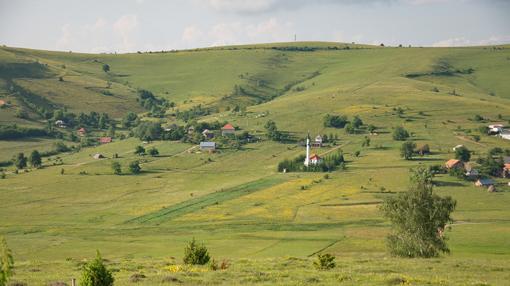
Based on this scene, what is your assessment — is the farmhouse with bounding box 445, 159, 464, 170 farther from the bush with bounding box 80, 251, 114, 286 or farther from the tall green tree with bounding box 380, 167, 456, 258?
the bush with bounding box 80, 251, 114, 286

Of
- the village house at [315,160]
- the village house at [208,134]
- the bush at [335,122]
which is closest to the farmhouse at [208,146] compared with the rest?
the village house at [208,134]

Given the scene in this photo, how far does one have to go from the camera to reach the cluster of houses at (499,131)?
179 metres

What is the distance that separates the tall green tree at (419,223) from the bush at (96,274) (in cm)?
3739

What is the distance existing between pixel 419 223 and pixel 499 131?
431 feet

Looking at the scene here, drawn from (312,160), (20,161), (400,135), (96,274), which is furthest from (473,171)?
(96,274)

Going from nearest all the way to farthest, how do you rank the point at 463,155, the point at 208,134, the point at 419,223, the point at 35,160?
the point at 419,223
the point at 463,155
the point at 35,160
the point at 208,134

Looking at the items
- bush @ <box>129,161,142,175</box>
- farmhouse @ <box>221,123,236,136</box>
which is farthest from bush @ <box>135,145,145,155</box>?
farmhouse @ <box>221,123,236,136</box>

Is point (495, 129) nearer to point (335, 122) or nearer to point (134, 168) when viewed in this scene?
point (335, 122)

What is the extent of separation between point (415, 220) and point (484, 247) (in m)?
18.6

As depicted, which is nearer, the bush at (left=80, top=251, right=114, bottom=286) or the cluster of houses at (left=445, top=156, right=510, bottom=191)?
the bush at (left=80, top=251, right=114, bottom=286)

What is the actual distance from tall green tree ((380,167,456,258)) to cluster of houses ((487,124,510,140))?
126 m

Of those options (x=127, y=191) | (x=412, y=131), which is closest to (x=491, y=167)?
(x=412, y=131)

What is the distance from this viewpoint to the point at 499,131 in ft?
595

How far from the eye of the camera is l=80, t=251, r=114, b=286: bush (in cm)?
2917
